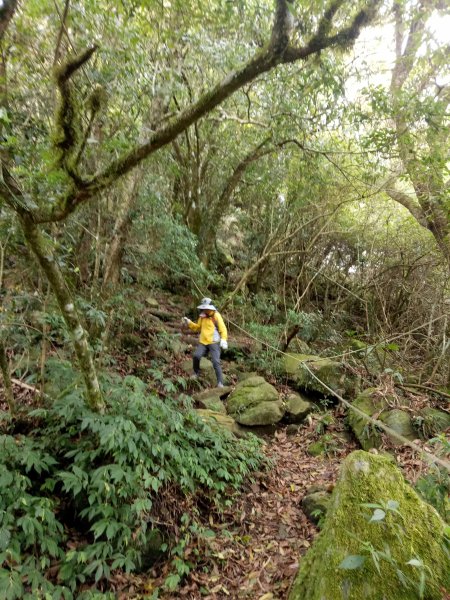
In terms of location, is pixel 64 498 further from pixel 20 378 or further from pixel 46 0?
pixel 46 0

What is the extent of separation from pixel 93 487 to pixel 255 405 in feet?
12.6

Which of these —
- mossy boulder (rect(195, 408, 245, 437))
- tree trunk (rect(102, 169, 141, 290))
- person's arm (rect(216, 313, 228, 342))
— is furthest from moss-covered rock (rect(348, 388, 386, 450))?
tree trunk (rect(102, 169, 141, 290))

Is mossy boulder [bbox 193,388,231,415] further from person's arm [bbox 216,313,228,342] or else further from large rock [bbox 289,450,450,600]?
large rock [bbox 289,450,450,600]

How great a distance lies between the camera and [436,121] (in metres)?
6.42

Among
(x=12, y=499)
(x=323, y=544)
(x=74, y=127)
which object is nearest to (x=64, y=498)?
(x=12, y=499)

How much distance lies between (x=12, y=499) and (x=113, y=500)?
92 cm

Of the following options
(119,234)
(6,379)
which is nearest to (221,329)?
(119,234)

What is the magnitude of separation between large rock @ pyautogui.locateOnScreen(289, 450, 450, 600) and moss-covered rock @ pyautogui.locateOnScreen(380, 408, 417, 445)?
3.54 m

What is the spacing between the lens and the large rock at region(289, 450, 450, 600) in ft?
7.24

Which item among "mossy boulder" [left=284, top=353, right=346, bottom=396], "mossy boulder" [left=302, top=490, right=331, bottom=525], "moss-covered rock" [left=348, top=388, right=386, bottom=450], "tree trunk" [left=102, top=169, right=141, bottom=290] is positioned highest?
"tree trunk" [left=102, top=169, right=141, bottom=290]

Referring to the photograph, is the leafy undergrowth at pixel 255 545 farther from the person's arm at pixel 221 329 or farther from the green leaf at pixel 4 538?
the person's arm at pixel 221 329

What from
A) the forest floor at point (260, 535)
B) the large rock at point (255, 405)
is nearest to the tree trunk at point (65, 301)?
the forest floor at point (260, 535)

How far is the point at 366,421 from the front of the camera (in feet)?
21.2

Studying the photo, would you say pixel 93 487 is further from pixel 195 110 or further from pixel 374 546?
pixel 195 110
